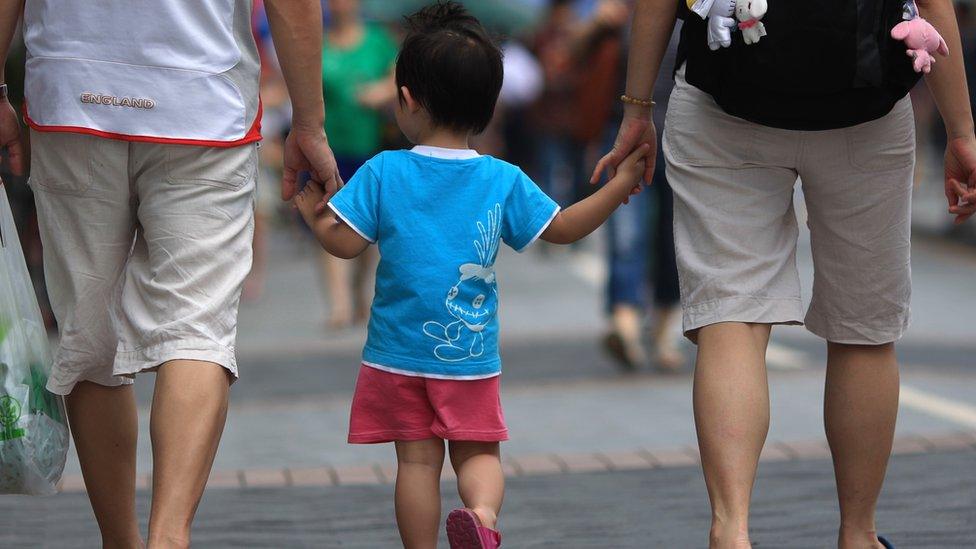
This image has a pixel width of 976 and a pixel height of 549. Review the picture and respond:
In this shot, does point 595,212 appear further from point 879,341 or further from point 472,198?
point 879,341

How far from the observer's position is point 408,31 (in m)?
4.04

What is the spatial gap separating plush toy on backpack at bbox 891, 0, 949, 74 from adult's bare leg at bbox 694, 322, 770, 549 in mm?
677

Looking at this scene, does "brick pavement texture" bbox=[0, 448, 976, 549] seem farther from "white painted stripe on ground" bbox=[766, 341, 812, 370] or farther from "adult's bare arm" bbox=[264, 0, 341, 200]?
"white painted stripe on ground" bbox=[766, 341, 812, 370]

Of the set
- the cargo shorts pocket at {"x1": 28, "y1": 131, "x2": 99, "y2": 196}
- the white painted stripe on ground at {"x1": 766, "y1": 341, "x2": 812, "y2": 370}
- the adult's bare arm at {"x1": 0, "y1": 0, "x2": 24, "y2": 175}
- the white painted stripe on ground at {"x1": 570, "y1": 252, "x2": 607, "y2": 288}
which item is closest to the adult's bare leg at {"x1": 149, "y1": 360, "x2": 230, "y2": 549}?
the cargo shorts pocket at {"x1": 28, "y1": 131, "x2": 99, "y2": 196}

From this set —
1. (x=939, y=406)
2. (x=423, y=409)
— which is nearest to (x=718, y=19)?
(x=423, y=409)

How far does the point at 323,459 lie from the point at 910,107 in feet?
10.0

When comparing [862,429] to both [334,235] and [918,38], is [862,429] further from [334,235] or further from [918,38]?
[334,235]

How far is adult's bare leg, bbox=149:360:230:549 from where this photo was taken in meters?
3.63

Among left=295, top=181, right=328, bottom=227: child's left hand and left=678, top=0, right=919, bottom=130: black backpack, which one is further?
left=295, top=181, right=328, bottom=227: child's left hand

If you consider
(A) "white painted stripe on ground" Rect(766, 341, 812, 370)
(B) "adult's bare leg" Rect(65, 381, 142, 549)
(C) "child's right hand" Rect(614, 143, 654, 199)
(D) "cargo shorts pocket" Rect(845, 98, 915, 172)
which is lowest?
(A) "white painted stripe on ground" Rect(766, 341, 812, 370)

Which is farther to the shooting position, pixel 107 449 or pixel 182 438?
pixel 107 449

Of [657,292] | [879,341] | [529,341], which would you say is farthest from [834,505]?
[529,341]

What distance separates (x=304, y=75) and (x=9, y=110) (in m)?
0.68

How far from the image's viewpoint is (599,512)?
16.8ft
